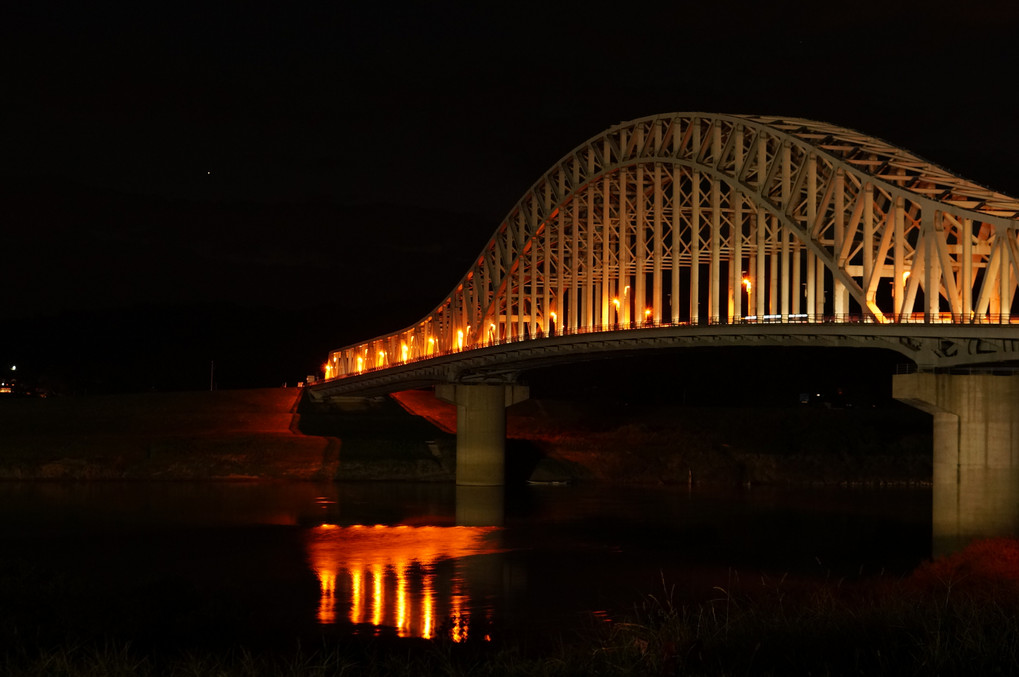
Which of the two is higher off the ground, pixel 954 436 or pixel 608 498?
pixel 954 436

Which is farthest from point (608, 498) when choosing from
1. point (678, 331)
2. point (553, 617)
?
point (553, 617)

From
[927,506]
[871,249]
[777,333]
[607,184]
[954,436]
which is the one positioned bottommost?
[927,506]

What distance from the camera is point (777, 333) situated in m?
65.2

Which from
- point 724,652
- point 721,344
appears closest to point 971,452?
point 721,344

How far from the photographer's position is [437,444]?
363ft

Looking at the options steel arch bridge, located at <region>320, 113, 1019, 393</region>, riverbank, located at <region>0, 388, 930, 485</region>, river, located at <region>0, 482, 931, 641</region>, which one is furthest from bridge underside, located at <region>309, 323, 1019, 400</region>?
river, located at <region>0, 482, 931, 641</region>

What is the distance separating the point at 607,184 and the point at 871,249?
30.0 meters

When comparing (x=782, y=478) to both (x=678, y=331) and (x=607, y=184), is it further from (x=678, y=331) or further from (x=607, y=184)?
(x=678, y=331)

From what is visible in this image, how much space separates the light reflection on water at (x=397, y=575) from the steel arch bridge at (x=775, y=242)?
19.2 metres

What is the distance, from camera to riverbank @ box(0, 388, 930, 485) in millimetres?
102312

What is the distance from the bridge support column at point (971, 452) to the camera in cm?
5678

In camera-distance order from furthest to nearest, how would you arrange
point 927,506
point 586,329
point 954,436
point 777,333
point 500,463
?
point 500,463 < point 586,329 < point 927,506 < point 777,333 < point 954,436

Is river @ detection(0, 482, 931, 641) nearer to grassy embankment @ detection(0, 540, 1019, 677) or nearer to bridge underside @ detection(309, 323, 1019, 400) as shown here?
grassy embankment @ detection(0, 540, 1019, 677)

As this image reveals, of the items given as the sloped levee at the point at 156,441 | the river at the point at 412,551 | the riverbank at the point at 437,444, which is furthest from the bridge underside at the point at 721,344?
the sloped levee at the point at 156,441
